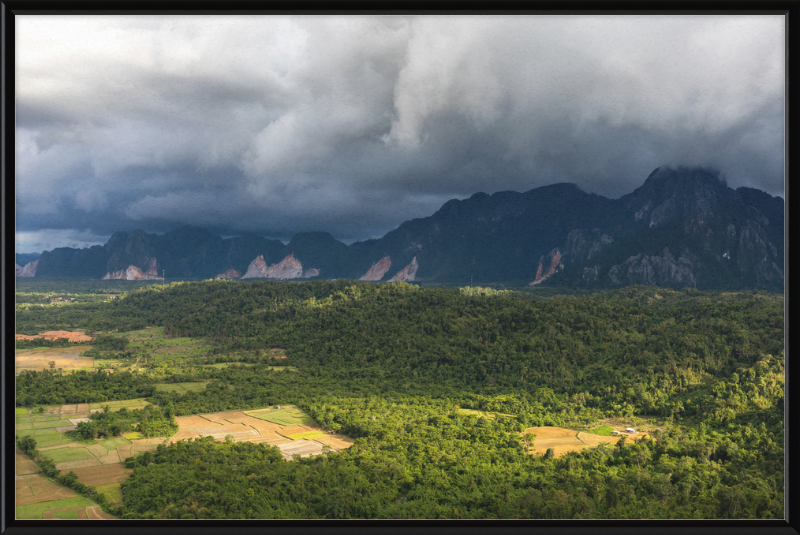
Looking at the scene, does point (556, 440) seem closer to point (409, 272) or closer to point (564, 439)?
point (564, 439)

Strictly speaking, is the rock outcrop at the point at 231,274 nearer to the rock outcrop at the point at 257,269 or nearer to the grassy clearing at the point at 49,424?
the rock outcrop at the point at 257,269

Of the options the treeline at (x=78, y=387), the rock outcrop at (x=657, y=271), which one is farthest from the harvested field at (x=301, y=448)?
the rock outcrop at (x=657, y=271)

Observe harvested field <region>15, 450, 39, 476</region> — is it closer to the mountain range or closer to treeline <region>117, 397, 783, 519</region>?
treeline <region>117, 397, 783, 519</region>

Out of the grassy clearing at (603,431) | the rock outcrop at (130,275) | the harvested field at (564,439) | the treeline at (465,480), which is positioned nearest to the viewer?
the treeline at (465,480)

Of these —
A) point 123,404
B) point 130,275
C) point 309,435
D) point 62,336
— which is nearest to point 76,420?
point 123,404

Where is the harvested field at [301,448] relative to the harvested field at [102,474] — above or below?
above
